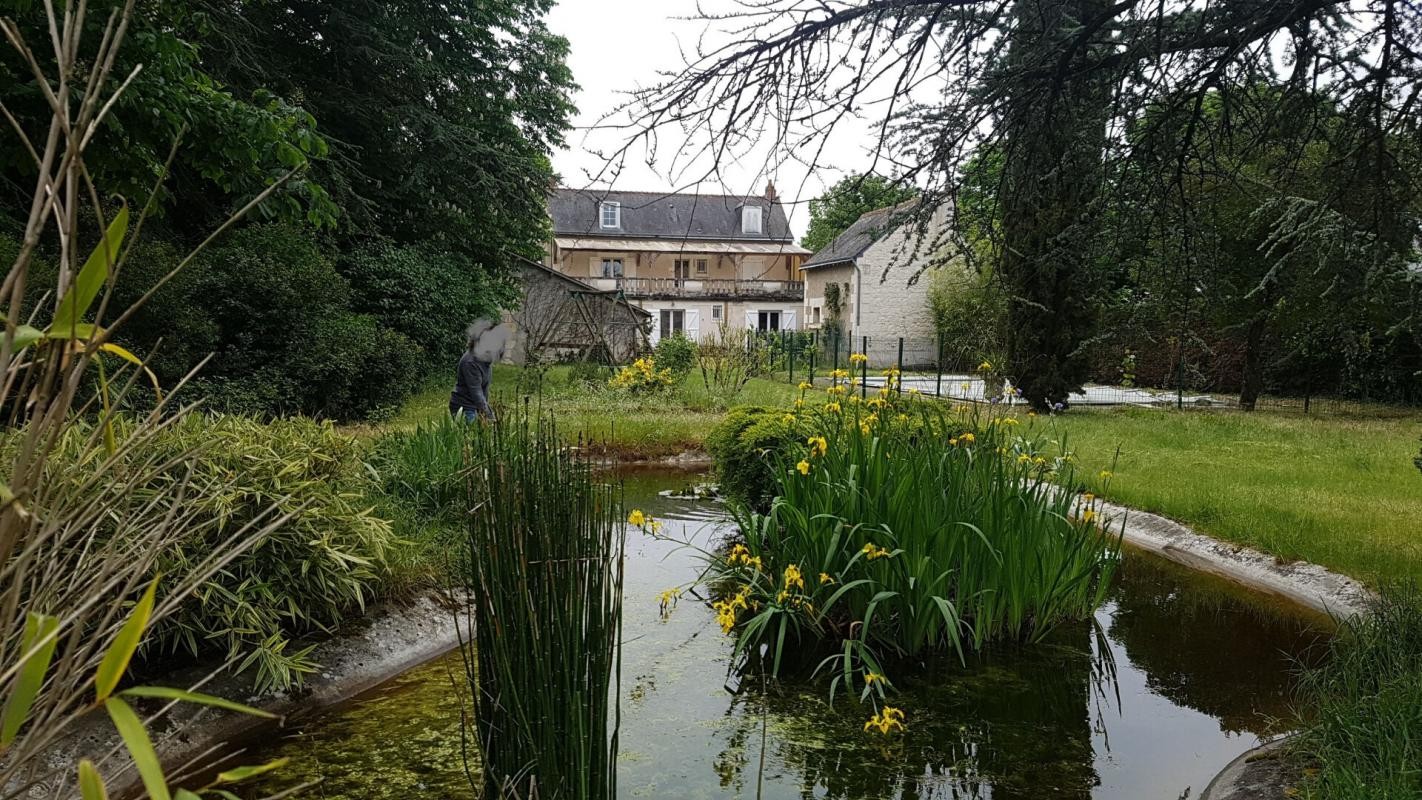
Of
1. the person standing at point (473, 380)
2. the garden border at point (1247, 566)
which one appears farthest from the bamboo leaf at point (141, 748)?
the person standing at point (473, 380)

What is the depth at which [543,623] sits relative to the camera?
7.59 feet

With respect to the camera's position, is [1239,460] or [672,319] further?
[672,319]

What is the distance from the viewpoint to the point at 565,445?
2623 millimetres

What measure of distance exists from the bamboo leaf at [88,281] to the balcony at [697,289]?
4012 cm

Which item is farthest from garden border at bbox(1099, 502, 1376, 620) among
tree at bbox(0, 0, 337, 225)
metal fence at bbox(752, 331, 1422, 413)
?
metal fence at bbox(752, 331, 1422, 413)

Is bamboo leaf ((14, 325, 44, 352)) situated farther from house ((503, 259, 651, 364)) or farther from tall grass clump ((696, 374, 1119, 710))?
house ((503, 259, 651, 364))

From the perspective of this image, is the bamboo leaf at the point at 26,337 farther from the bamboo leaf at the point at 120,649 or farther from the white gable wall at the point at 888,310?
the white gable wall at the point at 888,310

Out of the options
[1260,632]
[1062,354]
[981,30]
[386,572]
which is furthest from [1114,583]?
[1062,354]

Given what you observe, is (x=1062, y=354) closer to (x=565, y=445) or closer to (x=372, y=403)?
(x=372, y=403)

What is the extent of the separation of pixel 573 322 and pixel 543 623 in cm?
1925

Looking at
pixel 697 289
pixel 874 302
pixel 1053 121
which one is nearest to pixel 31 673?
pixel 1053 121

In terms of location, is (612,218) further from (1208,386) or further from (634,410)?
(634,410)

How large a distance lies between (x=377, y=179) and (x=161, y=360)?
26.9 ft

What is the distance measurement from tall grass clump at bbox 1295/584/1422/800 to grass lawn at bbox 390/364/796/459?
6.01 meters
